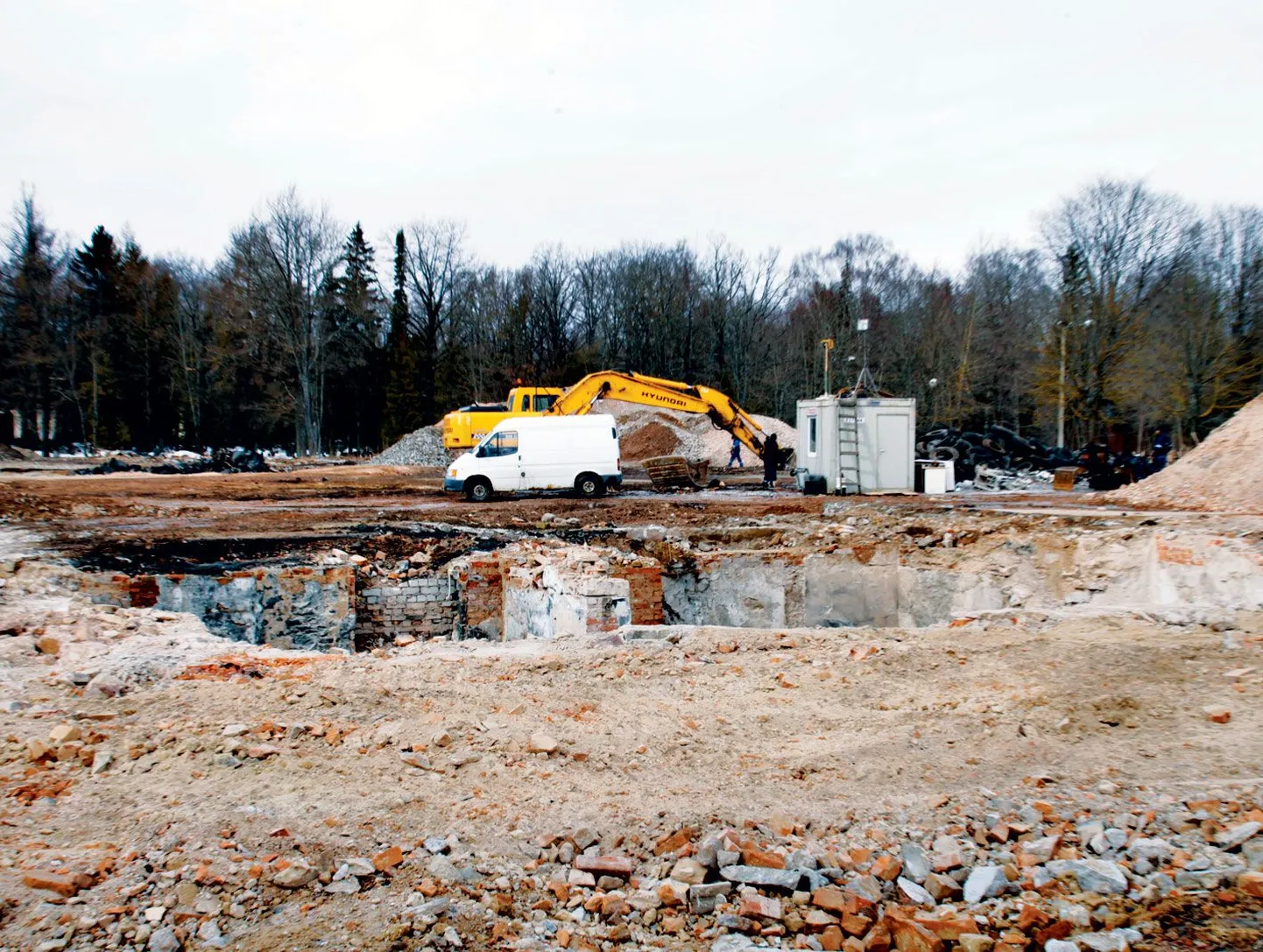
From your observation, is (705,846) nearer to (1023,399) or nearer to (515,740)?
(515,740)

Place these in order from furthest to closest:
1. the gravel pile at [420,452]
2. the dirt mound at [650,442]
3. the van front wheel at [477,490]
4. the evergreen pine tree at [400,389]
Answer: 1. the evergreen pine tree at [400,389]
2. the gravel pile at [420,452]
3. the dirt mound at [650,442]
4. the van front wheel at [477,490]

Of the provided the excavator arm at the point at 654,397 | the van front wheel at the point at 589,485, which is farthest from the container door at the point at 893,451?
the van front wheel at the point at 589,485

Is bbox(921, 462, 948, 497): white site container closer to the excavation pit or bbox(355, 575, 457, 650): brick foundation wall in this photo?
the excavation pit

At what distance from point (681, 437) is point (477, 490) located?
1823 cm

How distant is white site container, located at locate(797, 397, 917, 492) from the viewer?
749 inches

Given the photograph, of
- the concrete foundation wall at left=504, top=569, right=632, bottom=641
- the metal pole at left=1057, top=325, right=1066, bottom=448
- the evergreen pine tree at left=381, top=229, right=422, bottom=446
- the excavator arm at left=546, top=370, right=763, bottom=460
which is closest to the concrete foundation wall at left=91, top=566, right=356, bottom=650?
the concrete foundation wall at left=504, top=569, right=632, bottom=641

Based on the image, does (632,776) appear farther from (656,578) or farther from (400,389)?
(400,389)

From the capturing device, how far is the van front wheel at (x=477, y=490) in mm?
18953

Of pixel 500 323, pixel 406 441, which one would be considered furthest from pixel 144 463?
pixel 500 323

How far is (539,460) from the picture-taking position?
1909cm

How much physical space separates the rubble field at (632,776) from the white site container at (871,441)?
28.8 feet

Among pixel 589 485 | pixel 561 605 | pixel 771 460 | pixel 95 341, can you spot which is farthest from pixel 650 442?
pixel 95 341

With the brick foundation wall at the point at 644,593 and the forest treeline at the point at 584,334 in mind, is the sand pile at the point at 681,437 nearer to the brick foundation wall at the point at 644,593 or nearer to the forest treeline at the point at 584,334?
the forest treeline at the point at 584,334

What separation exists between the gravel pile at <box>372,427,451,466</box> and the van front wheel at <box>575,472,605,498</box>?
1779 cm
